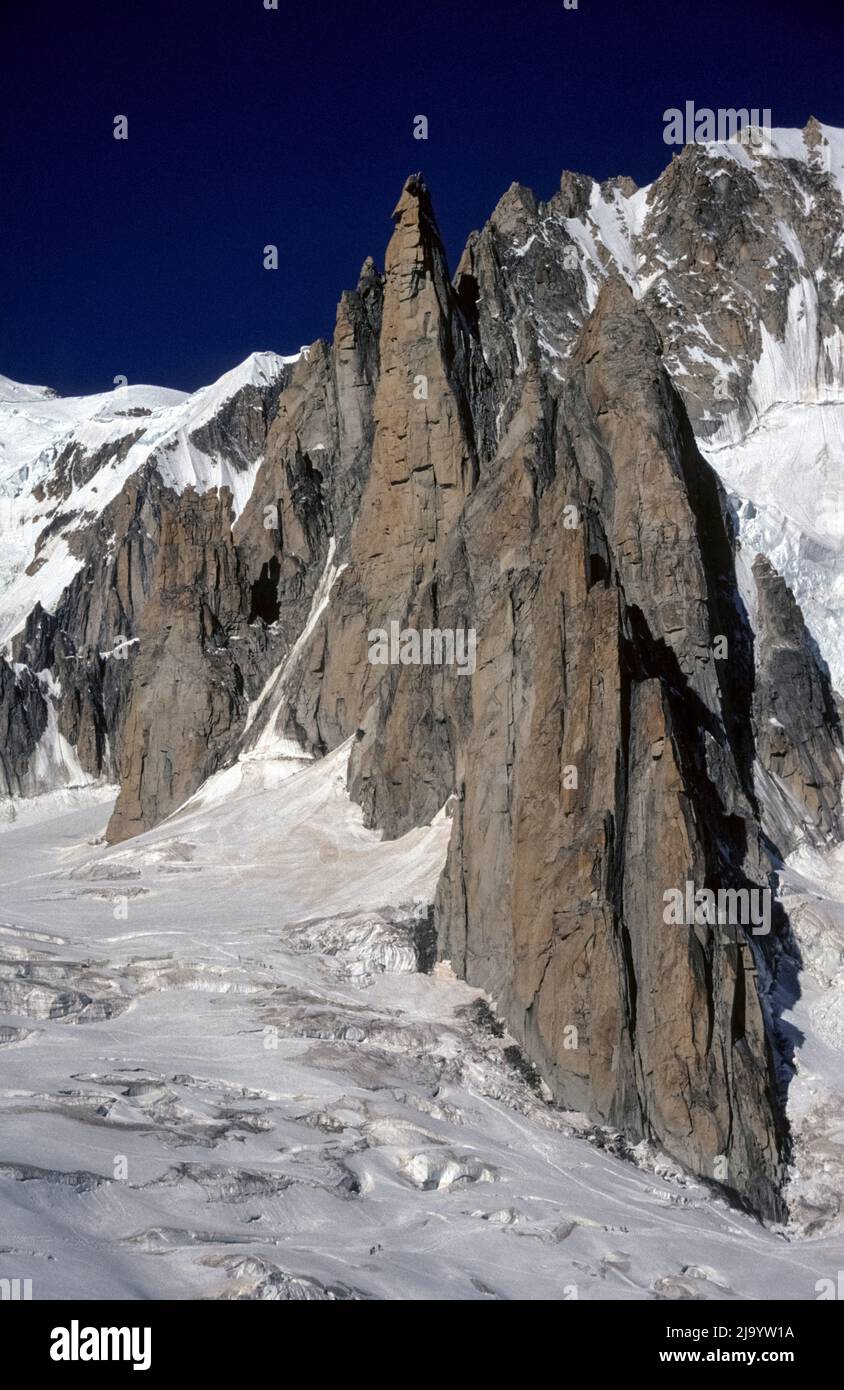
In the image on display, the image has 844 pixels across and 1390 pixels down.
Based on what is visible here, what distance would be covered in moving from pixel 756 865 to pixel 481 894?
1339cm

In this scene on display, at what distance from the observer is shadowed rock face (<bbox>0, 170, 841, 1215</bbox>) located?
164 ft

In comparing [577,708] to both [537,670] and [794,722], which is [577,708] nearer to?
[537,670]

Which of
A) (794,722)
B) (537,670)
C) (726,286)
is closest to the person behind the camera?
(537,670)

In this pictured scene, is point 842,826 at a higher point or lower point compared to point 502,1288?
higher

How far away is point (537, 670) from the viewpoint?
5672 cm

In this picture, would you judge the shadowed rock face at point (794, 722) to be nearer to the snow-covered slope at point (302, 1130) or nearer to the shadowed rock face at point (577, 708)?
the shadowed rock face at point (577, 708)

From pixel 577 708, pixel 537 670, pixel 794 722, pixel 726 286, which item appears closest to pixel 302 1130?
pixel 577 708

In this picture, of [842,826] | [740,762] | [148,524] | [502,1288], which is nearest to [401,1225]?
[502,1288]

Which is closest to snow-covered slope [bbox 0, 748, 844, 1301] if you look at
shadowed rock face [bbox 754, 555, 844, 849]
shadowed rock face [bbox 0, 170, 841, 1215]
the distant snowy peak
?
shadowed rock face [bbox 0, 170, 841, 1215]

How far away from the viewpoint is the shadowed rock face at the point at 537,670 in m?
49.9

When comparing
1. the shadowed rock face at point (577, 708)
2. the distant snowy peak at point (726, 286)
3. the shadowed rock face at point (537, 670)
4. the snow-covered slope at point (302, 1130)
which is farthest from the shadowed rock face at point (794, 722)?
the snow-covered slope at point (302, 1130)
